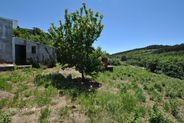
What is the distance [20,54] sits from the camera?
19.4m

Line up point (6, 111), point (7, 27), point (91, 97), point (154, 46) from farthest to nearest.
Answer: point (154, 46), point (7, 27), point (91, 97), point (6, 111)

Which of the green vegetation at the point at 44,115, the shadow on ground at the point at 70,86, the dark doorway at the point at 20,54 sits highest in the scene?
the dark doorway at the point at 20,54

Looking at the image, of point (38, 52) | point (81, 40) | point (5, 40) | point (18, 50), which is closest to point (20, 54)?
point (18, 50)

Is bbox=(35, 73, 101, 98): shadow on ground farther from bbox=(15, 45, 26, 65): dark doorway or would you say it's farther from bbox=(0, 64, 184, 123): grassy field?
bbox=(15, 45, 26, 65): dark doorway

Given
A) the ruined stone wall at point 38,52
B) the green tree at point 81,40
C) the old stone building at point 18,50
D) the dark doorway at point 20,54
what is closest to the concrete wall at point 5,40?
the old stone building at point 18,50

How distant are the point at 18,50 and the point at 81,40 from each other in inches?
367

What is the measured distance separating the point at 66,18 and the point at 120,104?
24.0 feet

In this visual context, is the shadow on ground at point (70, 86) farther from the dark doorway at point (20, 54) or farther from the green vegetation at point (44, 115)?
the dark doorway at point (20, 54)

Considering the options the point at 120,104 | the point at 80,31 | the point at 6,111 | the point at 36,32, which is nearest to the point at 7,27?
the point at 80,31

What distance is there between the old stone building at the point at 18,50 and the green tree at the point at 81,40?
7.03 metres

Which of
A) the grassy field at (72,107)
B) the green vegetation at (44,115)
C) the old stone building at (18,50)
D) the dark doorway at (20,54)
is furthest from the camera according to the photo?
the dark doorway at (20,54)

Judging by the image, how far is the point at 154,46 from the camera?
116688mm

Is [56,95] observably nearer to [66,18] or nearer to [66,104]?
[66,104]

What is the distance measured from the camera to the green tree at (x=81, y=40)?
12453 millimetres
